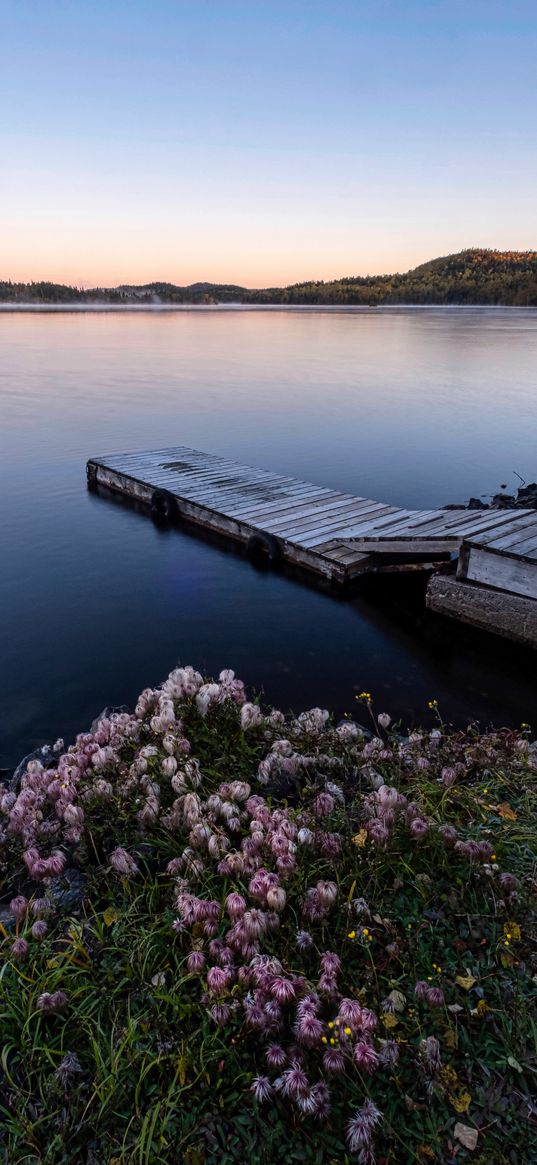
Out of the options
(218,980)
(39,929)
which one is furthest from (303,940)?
(39,929)

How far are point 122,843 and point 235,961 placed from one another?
1.39 m

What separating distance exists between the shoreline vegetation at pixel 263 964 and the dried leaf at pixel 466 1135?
1 centimetres

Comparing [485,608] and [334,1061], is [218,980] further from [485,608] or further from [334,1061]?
[485,608]

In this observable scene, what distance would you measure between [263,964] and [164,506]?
565 inches

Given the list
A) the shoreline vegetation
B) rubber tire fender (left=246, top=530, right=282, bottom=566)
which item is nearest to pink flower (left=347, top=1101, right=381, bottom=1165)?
the shoreline vegetation

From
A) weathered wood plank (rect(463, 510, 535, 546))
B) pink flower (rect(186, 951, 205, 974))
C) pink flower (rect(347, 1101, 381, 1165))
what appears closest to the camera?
pink flower (rect(347, 1101, 381, 1165))

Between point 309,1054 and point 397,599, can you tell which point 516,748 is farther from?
point 397,599

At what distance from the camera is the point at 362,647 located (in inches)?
421

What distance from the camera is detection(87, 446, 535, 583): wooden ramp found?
484 inches

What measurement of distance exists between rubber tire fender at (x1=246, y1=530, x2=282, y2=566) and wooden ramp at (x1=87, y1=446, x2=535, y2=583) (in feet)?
0.07

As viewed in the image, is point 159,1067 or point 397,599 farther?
point 397,599

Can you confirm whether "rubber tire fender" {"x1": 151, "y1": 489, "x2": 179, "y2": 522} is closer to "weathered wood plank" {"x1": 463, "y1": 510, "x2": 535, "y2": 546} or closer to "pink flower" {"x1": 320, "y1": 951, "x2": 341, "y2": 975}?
"weathered wood plank" {"x1": 463, "y1": 510, "x2": 535, "y2": 546}

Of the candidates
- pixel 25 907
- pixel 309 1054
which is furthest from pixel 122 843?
pixel 309 1054

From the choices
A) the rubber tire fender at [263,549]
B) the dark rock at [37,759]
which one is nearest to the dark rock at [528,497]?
the rubber tire fender at [263,549]
